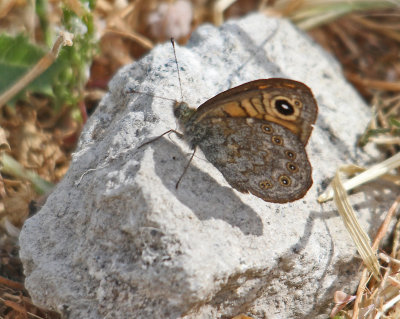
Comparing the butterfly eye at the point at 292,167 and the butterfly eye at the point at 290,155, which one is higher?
the butterfly eye at the point at 290,155

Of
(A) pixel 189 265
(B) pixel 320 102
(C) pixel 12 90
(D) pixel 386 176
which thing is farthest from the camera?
Result: (B) pixel 320 102

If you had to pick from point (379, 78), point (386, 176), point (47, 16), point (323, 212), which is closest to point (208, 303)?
point (323, 212)

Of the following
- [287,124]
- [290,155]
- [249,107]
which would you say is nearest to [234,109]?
[249,107]

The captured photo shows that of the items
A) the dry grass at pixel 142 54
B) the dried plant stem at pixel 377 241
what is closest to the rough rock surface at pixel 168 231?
the dried plant stem at pixel 377 241

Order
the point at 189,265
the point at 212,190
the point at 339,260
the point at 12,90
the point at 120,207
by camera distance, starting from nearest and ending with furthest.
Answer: the point at 189,265 < the point at 120,207 < the point at 212,190 < the point at 339,260 < the point at 12,90

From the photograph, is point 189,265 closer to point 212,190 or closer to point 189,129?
point 212,190

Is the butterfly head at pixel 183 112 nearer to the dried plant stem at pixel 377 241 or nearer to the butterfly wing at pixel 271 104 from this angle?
the butterfly wing at pixel 271 104
